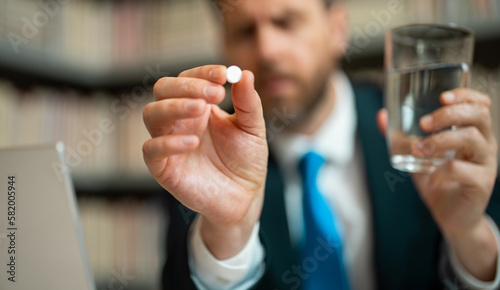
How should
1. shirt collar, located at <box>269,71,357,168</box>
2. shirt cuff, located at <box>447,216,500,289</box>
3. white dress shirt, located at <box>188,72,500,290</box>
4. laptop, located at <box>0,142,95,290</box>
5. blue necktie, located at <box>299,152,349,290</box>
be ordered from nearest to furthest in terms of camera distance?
1. laptop, located at <box>0,142,95,290</box>
2. shirt cuff, located at <box>447,216,500,289</box>
3. blue necktie, located at <box>299,152,349,290</box>
4. white dress shirt, located at <box>188,72,500,290</box>
5. shirt collar, located at <box>269,71,357,168</box>

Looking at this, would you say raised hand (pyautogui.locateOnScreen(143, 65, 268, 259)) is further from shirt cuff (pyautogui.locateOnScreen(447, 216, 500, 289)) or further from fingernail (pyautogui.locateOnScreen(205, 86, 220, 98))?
shirt cuff (pyautogui.locateOnScreen(447, 216, 500, 289))

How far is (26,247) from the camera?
15.9 inches

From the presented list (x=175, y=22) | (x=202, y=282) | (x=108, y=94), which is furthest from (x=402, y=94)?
(x=108, y=94)

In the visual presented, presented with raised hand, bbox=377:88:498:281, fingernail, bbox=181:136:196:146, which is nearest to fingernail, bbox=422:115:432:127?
raised hand, bbox=377:88:498:281

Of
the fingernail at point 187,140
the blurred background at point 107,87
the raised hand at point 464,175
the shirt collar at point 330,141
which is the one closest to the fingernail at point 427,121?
the raised hand at point 464,175

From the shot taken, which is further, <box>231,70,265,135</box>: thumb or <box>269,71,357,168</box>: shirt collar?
<box>269,71,357,168</box>: shirt collar

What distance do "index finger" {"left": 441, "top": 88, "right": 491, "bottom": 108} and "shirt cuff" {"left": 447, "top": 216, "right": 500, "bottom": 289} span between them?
0.99 ft

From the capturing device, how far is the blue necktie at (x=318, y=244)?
99 centimetres

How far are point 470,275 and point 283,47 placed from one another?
2.57 ft

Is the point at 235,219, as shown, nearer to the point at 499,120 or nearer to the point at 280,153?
the point at 280,153

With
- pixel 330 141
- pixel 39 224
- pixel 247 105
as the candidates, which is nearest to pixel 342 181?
pixel 330 141

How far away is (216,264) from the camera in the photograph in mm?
594

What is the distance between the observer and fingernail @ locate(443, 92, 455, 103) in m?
0.59

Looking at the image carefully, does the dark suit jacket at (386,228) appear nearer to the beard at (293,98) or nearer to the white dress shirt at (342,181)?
the white dress shirt at (342,181)
